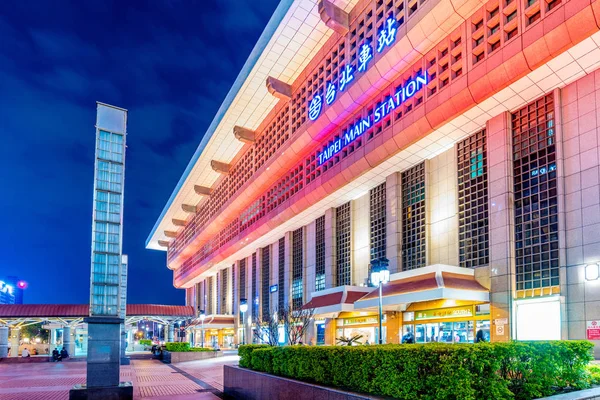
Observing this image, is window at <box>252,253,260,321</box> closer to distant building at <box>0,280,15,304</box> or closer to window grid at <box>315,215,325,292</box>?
window grid at <box>315,215,325,292</box>

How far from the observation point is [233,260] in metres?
62.7

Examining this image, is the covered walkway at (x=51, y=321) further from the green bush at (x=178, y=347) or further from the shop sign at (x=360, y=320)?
the shop sign at (x=360, y=320)

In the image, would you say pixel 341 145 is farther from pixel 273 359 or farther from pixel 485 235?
pixel 273 359

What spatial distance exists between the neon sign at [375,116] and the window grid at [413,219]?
140 inches

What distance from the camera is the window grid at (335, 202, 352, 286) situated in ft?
118

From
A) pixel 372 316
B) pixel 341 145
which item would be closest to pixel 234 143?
pixel 341 145

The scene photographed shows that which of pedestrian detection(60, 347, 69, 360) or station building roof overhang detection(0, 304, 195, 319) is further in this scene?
station building roof overhang detection(0, 304, 195, 319)

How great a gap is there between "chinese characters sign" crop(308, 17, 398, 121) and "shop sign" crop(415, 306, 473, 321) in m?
13.5

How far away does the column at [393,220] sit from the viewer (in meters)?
29.3

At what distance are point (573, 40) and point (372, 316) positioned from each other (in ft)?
65.0

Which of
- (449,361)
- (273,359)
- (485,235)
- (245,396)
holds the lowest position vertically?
(245,396)

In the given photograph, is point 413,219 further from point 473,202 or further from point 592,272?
point 592,272

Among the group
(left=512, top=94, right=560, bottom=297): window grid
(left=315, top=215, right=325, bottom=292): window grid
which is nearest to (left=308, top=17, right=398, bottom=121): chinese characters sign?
(left=512, top=94, right=560, bottom=297): window grid

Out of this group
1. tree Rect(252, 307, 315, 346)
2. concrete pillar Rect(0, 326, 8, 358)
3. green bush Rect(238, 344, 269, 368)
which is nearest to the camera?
green bush Rect(238, 344, 269, 368)
